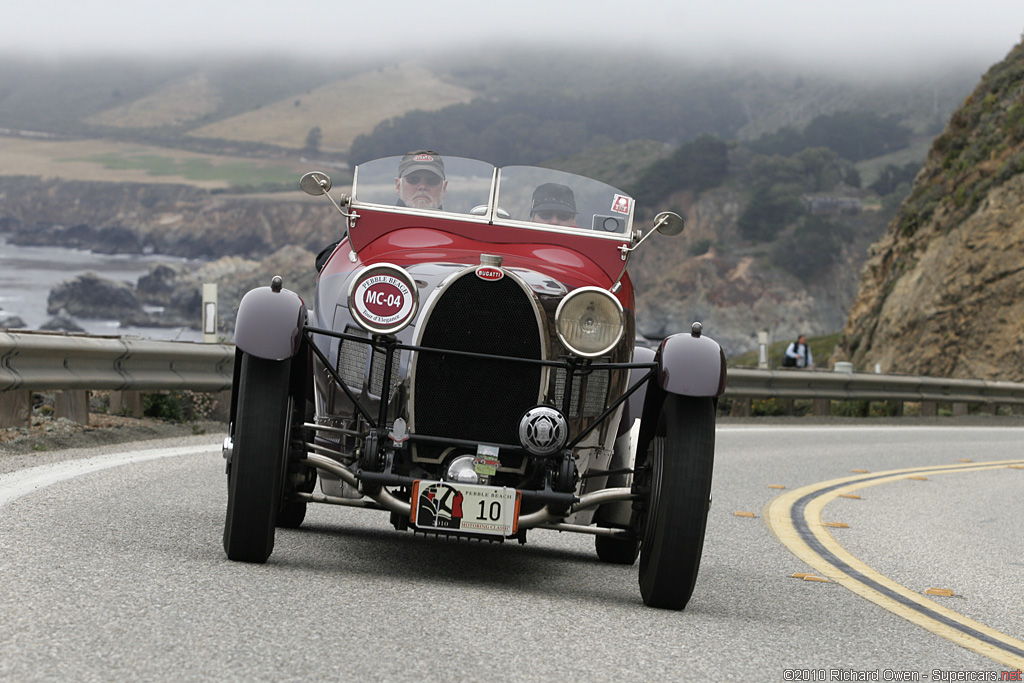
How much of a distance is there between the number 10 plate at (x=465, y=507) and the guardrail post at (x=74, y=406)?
249 inches

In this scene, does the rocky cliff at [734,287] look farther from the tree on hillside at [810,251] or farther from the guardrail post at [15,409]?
the guardrail post at [15,409]

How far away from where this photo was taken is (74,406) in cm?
1050

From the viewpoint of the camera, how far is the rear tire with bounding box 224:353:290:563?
4996mm

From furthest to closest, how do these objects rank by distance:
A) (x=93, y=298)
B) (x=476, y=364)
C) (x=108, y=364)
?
(x=93, y=298), (x=108, y=364), (x=476, y=364)

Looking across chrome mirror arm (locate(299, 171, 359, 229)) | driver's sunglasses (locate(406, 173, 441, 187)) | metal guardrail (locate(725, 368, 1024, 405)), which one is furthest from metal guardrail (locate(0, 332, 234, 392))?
metal guardrail (locate(725, 368, 1024, 405))

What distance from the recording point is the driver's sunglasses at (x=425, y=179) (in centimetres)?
650

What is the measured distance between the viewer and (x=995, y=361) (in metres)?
32.9

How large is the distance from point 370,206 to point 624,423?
172cm

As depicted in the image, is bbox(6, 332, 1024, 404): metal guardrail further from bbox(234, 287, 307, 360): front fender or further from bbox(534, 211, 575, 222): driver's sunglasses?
bbox(534, 211, 575, 222): driver's sunglasses

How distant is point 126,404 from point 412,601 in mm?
8093

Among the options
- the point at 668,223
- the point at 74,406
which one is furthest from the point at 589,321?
the point at 74,406

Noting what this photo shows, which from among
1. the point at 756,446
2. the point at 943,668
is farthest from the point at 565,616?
the point at 756,446

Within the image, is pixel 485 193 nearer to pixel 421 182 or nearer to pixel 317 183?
pixel 421 182

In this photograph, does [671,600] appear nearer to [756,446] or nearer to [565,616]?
[565,616]
